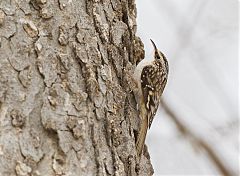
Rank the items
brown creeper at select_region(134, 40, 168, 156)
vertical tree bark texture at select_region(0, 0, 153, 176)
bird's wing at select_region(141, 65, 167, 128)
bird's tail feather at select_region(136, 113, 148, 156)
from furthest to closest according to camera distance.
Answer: bird's wing at select_region(141, 65, 167, 128), brown creeper at select_region(134, 40, 168, 156), bird's tail feather at select_region(136, 113, 148, 156), vertical tree bark texture at select_region(0, 0, 153, 176)

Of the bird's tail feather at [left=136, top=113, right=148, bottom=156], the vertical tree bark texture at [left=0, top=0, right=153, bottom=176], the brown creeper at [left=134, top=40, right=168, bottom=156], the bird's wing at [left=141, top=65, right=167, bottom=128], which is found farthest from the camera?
the bird's wing at [left=141, top=65, right=167, bottom=128]

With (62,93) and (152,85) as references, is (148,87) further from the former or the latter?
(62,93)

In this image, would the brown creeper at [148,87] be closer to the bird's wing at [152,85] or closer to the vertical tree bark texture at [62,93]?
the bird's wing at [152,85]

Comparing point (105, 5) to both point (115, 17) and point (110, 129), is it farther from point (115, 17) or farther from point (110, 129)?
point (110, 129)

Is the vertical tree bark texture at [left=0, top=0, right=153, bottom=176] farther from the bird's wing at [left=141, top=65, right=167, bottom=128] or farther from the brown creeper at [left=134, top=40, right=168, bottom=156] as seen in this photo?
the bird's wing at [left=141, top=65, right=167, bottom=128]

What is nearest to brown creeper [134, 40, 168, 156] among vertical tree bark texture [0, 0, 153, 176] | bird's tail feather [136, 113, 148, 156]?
bird's tail feather [136, 113, 148, 156]

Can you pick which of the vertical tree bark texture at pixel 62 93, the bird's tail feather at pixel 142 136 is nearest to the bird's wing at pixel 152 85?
the bird's tail feather at pixel 142 136
